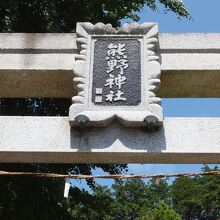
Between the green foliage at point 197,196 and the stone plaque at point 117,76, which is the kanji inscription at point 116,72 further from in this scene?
the green foliage at point 197,196

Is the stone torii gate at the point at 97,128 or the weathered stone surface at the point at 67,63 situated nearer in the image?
the stone torii gate at the point at 97,128

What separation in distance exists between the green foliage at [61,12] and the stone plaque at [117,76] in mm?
1684

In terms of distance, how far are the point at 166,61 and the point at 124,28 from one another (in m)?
0.47

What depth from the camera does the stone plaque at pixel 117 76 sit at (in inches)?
123

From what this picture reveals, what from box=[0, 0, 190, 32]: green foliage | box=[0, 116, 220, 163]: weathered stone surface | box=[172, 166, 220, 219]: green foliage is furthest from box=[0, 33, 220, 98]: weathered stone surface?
box=[172, 166, 220, 219]: green foliage

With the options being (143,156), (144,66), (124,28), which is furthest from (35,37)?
(143,156)

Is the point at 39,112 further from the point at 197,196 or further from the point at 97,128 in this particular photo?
the point at 197,196

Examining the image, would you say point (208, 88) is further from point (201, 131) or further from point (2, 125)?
point (2, 125)

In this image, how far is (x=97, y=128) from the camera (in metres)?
3.18

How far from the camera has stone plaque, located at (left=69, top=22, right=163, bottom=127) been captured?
313 cm

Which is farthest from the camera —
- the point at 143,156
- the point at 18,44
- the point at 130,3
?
the point at 130,3

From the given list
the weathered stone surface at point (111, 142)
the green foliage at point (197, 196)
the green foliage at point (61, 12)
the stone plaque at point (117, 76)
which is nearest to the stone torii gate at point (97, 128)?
the weathered stone surface at point (111, 142)

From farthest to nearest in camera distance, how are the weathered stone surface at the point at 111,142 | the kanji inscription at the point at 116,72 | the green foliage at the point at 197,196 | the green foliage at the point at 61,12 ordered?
the green foliage at the point at 197,196
the green foliage at the point at 61,12
the kanji inscription at the point at 116,72
the weathered stone surface at the point at 111,142

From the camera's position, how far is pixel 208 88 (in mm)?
3723
